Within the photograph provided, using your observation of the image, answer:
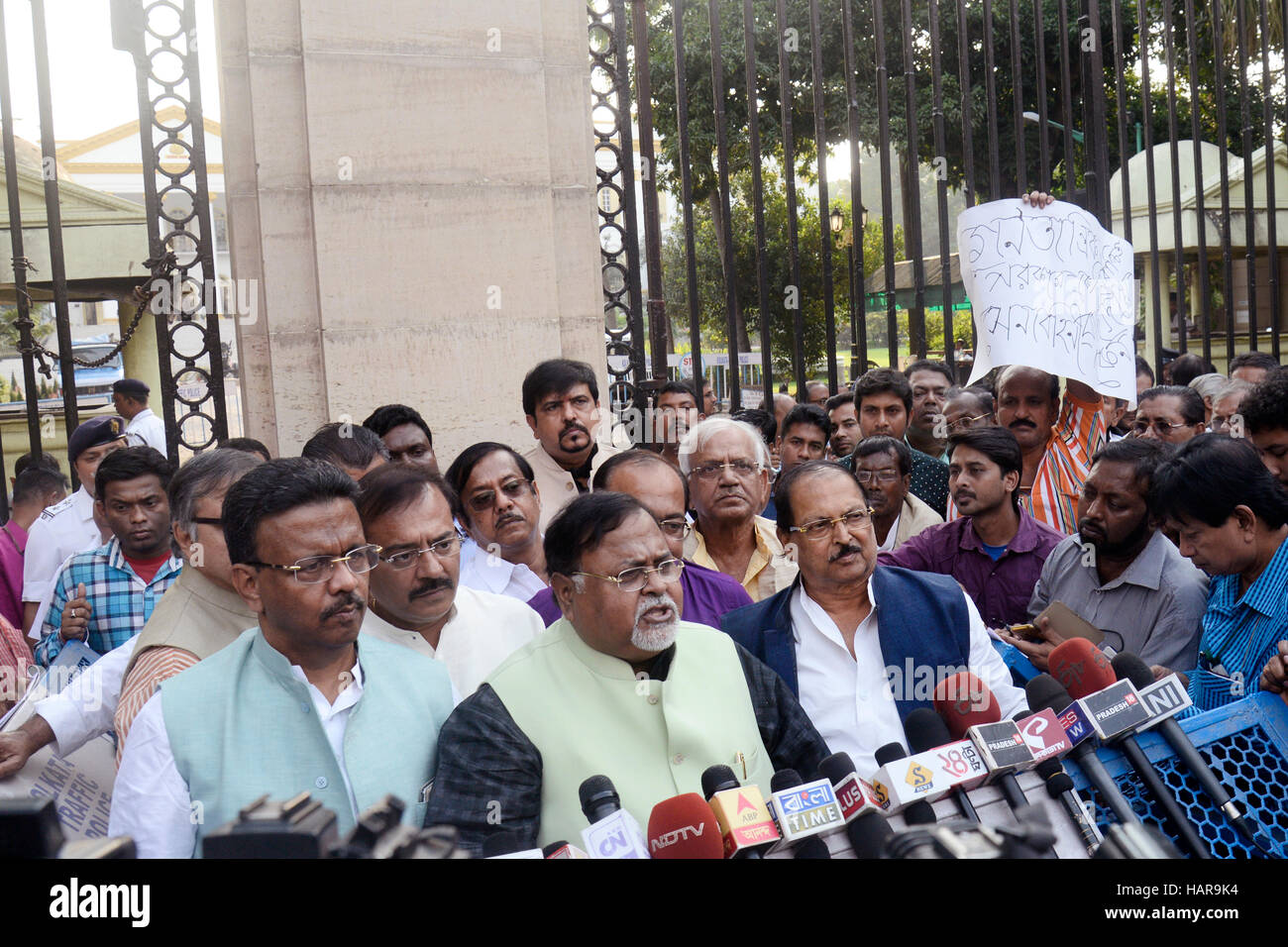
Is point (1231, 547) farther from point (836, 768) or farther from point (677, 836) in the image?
point (677, 836)

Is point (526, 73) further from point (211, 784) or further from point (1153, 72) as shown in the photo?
point (1153, 72)

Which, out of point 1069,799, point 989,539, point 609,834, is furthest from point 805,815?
point 989,539

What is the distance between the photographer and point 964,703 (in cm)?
250

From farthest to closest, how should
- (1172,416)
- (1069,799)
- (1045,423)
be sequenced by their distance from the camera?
(1172,416), (1045,423), (1069,799)

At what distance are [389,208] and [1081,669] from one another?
3.48 m

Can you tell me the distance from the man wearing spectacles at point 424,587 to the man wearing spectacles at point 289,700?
15.5 inches

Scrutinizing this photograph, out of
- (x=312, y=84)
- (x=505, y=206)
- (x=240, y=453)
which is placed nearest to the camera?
(x=240, y=453)

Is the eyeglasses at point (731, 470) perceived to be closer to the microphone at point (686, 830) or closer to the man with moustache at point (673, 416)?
the man with moustache at point (673, 416)

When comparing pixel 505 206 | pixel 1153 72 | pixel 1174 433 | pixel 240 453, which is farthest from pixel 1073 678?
pixel 1153 72

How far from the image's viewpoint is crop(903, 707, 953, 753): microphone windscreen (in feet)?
6.98

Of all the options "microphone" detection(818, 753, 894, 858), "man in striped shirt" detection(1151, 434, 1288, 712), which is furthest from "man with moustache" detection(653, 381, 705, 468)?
"microphone" detection(818, 753, 894, 858)

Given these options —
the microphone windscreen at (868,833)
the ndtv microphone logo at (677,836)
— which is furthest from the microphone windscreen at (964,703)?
the ndtv microphone logo at (677,836)

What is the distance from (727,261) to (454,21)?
153 cm
